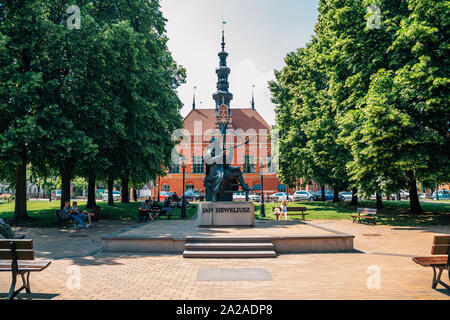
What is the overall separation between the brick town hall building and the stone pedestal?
1694 inches

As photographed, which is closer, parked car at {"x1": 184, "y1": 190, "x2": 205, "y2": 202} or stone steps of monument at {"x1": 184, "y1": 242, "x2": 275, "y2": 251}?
stone steps of monument at {"x1": 184, "y1": 242, "x2": 275, "y2": 251}

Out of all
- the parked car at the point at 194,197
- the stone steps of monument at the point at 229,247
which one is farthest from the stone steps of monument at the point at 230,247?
the parked car at the point at 194,197

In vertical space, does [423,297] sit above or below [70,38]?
below

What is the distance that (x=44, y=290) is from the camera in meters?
5.92

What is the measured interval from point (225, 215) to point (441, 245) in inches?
318

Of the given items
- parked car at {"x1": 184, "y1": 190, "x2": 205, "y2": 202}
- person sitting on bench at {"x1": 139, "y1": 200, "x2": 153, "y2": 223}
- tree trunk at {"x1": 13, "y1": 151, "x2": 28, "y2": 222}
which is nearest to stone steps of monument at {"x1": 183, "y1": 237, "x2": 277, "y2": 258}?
person sitting on bench at {"x1": 139, "y1": 200, "x2": 153, "y2": 223}

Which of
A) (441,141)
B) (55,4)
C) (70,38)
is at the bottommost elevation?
(441,141)

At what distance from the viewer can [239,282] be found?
6.32 meters

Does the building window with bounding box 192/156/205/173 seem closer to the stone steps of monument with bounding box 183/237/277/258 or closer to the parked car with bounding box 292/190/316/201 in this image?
the parked car with bounding box 292/190/316/201

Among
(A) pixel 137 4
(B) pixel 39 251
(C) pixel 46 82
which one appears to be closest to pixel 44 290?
(B) pixel 39 251

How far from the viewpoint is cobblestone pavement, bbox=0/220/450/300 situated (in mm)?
5598

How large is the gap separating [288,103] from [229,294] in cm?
2711
